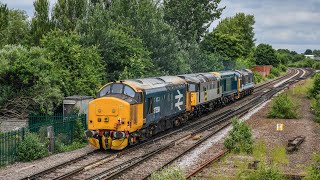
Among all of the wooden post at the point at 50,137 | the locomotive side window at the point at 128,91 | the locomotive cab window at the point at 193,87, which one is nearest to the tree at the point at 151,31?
the locomotive cab window at the point at 193,87

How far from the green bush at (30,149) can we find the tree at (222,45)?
173 feet

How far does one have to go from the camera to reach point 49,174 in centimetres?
1728

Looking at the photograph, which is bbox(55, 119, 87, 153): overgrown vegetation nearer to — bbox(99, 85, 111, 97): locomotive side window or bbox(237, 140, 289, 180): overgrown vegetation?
bbox(99, 85, 111, 97): locomotive side window

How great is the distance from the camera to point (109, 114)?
838 inches

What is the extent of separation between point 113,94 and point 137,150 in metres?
2.95

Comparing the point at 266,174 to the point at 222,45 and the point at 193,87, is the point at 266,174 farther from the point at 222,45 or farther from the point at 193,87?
the point at 222,45

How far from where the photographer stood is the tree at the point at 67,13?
43938 mm

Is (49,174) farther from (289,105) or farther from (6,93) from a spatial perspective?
(289,105)

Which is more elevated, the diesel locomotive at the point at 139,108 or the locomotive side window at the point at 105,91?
the locomotive side window at the point at 105,91

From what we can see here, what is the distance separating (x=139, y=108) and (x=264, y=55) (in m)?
79.6

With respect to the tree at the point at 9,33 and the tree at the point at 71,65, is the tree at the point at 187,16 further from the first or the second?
the tree at the point at 71,65

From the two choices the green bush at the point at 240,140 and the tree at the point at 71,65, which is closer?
the green bush at the point at 240,140

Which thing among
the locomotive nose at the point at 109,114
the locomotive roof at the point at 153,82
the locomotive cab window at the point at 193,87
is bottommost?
the locomotive nose at the point at 109,114

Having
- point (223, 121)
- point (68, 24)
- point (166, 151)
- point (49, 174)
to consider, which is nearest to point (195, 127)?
point (223, 121)
